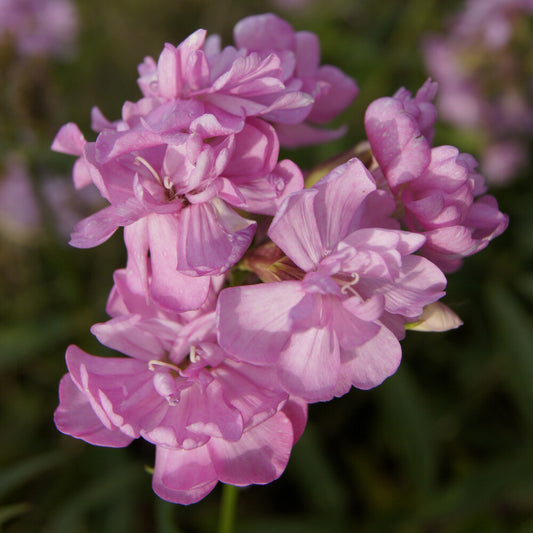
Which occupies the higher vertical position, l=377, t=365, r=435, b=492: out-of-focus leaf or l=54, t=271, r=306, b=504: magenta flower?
l=54, t=271, r=306, b=504: magenta flower

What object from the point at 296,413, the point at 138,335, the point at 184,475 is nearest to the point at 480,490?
the point at 296,413

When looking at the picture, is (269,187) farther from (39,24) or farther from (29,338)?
(39,24)

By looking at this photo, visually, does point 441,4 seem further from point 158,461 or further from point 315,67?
point 158,461

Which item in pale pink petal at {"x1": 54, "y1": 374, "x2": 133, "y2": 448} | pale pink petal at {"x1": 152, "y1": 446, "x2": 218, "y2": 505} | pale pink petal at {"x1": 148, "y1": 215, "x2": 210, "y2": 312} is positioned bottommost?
pale pink petal at {"x1": 152, "y1": 446, "x2": 218, "y2": 505}

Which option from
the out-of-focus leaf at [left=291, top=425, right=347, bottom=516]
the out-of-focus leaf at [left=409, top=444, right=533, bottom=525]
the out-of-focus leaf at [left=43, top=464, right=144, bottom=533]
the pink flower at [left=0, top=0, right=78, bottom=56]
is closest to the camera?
the out-of-focus leaf at [left=43, top=464, right=144, bottom=533]

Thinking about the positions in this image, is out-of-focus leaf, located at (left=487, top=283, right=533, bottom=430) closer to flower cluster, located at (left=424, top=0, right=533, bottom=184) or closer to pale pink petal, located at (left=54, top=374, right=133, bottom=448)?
flower cluster, located at (left=424, top=0, right=533, bottom=184)

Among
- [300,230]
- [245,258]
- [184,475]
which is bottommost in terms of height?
[184,475]

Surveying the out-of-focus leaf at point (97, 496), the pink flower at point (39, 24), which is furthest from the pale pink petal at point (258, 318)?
the pink flower at point (39, 24)

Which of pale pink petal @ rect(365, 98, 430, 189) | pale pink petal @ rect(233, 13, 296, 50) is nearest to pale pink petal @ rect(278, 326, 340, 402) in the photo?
pale pink petal @ rect(365, 98, 430, 189)
